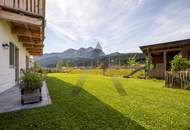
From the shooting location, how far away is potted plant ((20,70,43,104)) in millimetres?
3969

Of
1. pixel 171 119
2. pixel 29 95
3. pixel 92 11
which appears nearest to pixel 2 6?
pixel 29 95

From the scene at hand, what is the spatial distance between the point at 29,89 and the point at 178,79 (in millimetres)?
7064

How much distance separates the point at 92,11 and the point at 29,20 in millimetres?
6297

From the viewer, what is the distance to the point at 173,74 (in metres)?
7.88

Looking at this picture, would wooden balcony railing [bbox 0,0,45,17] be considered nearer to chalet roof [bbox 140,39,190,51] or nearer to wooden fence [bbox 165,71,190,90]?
wooden fence [bbox 165,71,190,90]

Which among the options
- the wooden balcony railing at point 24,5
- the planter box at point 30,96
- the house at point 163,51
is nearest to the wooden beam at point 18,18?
the wooden balcony railing at point 24,5

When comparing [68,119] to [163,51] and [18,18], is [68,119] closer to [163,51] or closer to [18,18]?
[18,18]

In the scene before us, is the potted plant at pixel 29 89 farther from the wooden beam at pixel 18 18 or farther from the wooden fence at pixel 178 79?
the wooden fence at pixel 178 79

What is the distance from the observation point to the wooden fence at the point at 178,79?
7304 mm

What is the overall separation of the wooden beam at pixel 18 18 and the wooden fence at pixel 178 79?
6.91 metres

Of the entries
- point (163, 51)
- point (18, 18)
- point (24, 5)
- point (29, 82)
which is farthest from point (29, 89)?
point (163, 51)

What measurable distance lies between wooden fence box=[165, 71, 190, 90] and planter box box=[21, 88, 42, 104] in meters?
6.71

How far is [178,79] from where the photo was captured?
25.3 ft

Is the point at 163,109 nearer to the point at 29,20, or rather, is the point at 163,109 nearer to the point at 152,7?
the point at 29,20
